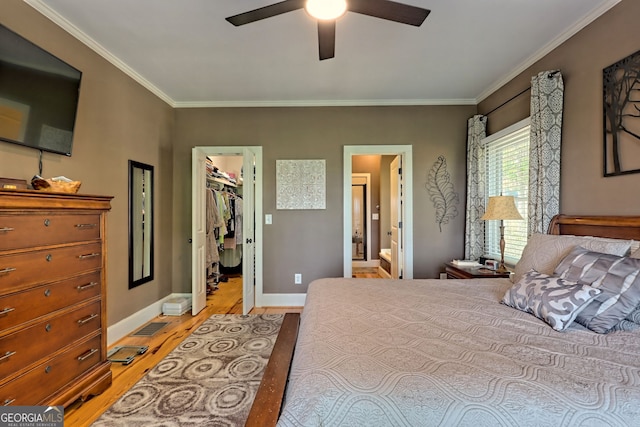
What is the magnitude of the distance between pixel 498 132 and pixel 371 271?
3882 mm

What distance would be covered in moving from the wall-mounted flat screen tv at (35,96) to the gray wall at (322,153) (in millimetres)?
1682

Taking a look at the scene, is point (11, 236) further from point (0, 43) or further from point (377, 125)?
point (377, 125)

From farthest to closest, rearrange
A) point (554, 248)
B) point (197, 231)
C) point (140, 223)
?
point (197, 231) < point (140, 223) < point (554, 248)

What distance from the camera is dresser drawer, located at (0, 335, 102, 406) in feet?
4.71

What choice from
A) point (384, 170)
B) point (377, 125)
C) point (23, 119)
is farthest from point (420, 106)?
point (23, 119)

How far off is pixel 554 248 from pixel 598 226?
0.49 m

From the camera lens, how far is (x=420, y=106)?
379 centimetres

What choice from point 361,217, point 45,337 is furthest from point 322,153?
point 361,217

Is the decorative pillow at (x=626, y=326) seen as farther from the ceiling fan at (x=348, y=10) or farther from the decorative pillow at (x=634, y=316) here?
the ceiling fan at (x=348, y=10)

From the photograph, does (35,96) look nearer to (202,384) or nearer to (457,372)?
(202,384)

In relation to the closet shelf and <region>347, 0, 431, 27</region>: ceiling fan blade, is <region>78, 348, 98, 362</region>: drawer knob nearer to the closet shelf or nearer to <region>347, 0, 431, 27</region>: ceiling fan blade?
<region>347, 0, 431, 27</region>: ceiling fan blade

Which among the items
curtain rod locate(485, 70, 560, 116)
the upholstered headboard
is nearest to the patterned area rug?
the upholstered headboard

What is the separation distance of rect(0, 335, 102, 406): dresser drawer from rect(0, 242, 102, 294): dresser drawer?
0.47 metres

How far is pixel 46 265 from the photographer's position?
159 cm
